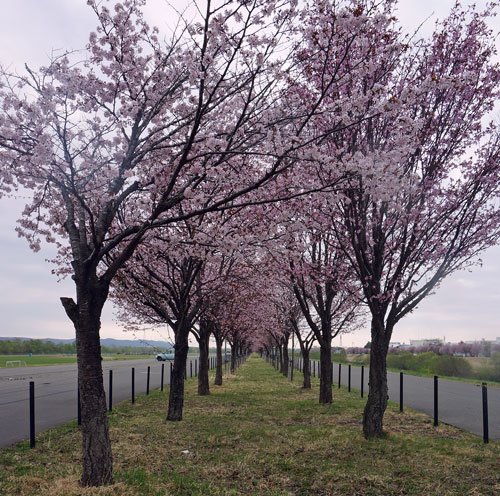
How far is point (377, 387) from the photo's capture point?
9.95m

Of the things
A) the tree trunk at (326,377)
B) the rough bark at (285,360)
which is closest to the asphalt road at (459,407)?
the tree trunk at (326,377)

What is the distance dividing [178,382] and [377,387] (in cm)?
480

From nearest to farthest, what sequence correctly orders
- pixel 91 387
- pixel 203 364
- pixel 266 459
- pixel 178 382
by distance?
pixel 91 387
pixel 266 459
pixel 178 382
pixel 203 364

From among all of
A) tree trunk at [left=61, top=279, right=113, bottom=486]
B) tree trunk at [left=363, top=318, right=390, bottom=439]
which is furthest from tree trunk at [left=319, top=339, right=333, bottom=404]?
tree trunk at [left=61, top=279, right=113, bottom=486]

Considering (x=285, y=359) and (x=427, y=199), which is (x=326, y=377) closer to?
(x=427, y=199)

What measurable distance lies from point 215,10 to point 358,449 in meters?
6.72

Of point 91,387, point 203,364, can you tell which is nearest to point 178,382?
point 91,387

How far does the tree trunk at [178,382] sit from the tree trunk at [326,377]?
492 cm

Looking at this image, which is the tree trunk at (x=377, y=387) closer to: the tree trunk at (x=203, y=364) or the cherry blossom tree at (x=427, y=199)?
the cherry blossom tree at (x=427, y=199)

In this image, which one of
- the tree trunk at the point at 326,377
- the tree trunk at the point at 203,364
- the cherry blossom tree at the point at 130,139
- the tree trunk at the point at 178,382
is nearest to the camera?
the cherry blossom tree at the point at 130,139

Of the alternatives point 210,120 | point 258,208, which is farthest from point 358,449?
point 210,120

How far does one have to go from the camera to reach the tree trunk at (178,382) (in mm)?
12430

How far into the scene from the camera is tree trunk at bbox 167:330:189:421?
1243cm

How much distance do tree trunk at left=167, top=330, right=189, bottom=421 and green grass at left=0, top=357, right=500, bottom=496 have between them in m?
0.40
